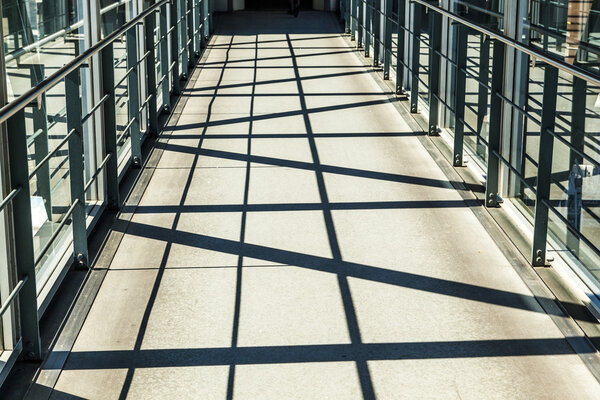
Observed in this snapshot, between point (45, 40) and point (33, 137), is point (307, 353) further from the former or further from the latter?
point (45, 40)

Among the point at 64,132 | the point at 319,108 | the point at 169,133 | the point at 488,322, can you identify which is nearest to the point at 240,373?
the point at 488,322

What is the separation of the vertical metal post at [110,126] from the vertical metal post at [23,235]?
1.27 metres

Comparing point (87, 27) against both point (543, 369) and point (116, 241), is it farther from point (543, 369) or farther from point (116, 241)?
point (543, 369)

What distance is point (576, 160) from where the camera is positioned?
302 centimetres

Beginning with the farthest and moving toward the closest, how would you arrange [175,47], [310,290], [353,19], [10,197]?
[353,19] < [175,47] < [310,290] < [10,197]

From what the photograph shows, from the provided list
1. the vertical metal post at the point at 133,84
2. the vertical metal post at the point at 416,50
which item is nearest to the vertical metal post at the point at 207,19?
the vertical metal post at the point at 416,50

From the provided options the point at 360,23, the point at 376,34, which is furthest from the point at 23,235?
the point at 360,23

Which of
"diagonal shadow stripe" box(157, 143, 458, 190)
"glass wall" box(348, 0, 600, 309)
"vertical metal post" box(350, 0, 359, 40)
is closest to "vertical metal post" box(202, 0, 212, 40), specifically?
"vertical metal post" box(350, 0, 359, 40)

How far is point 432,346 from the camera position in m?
2.54

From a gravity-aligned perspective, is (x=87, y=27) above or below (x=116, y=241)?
above

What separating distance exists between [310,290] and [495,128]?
1244 millimetres

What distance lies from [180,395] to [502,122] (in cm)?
205

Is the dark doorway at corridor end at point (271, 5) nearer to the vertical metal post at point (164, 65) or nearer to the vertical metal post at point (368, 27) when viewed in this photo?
the vertical metal post at point (368, 27)

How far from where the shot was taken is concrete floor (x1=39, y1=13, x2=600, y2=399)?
235 cm
